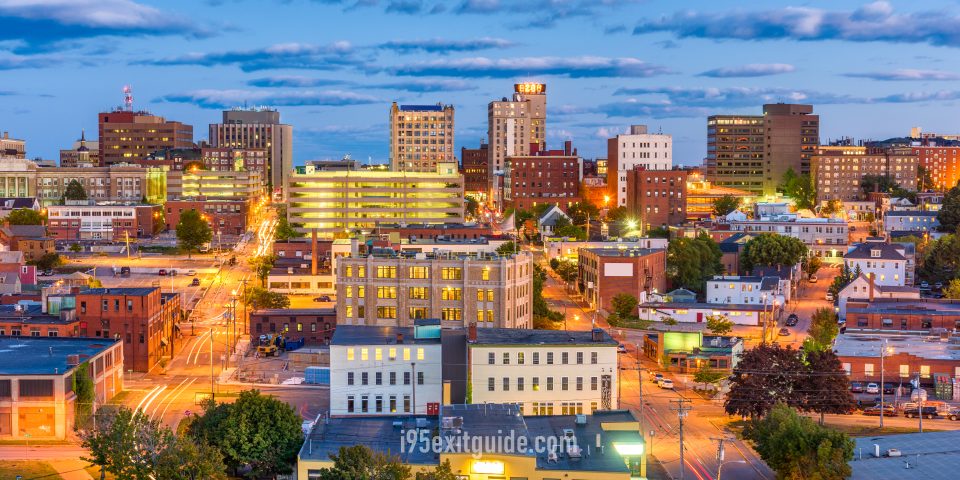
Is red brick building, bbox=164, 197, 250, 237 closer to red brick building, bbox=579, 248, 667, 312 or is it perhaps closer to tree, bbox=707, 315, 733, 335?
red brick building, bbox=579, 248, 667, 312

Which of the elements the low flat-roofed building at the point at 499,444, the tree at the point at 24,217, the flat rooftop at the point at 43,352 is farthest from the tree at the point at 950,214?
the tree at the point at 24,217

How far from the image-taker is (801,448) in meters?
44.4

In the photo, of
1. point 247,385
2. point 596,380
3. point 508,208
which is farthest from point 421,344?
point 508,208

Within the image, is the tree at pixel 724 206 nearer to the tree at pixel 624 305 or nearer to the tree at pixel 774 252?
the tree at pixel 774 252

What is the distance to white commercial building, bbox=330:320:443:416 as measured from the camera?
5625 cm

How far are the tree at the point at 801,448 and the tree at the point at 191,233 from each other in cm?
10293

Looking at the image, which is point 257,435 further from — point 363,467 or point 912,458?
point 912,458

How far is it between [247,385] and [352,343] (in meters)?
11.7

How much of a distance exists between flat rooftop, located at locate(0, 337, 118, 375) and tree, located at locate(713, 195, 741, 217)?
121712 mm

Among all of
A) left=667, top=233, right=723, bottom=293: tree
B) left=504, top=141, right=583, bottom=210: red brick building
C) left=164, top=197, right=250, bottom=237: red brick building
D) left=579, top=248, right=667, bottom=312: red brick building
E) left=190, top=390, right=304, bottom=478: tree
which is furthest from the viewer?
left=504, top=141, right=583, bottom=210: red brick building

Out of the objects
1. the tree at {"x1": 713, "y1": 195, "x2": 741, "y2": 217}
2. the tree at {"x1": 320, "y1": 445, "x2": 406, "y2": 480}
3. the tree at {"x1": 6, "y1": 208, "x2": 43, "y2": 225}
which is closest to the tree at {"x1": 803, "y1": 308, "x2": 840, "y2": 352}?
the tree at {"x1": 320, "y1": 445, "x2": 406, "y2": 480}

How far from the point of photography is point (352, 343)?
56906mm

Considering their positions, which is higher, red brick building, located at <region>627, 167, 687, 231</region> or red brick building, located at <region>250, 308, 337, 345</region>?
red brick building, located at <region>627, 167, 687, 231</region>

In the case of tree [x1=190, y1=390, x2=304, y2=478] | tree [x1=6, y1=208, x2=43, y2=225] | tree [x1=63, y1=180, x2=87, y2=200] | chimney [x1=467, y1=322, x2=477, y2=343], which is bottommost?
tree [x1=190, y1=390, x2=304, y2=478]
